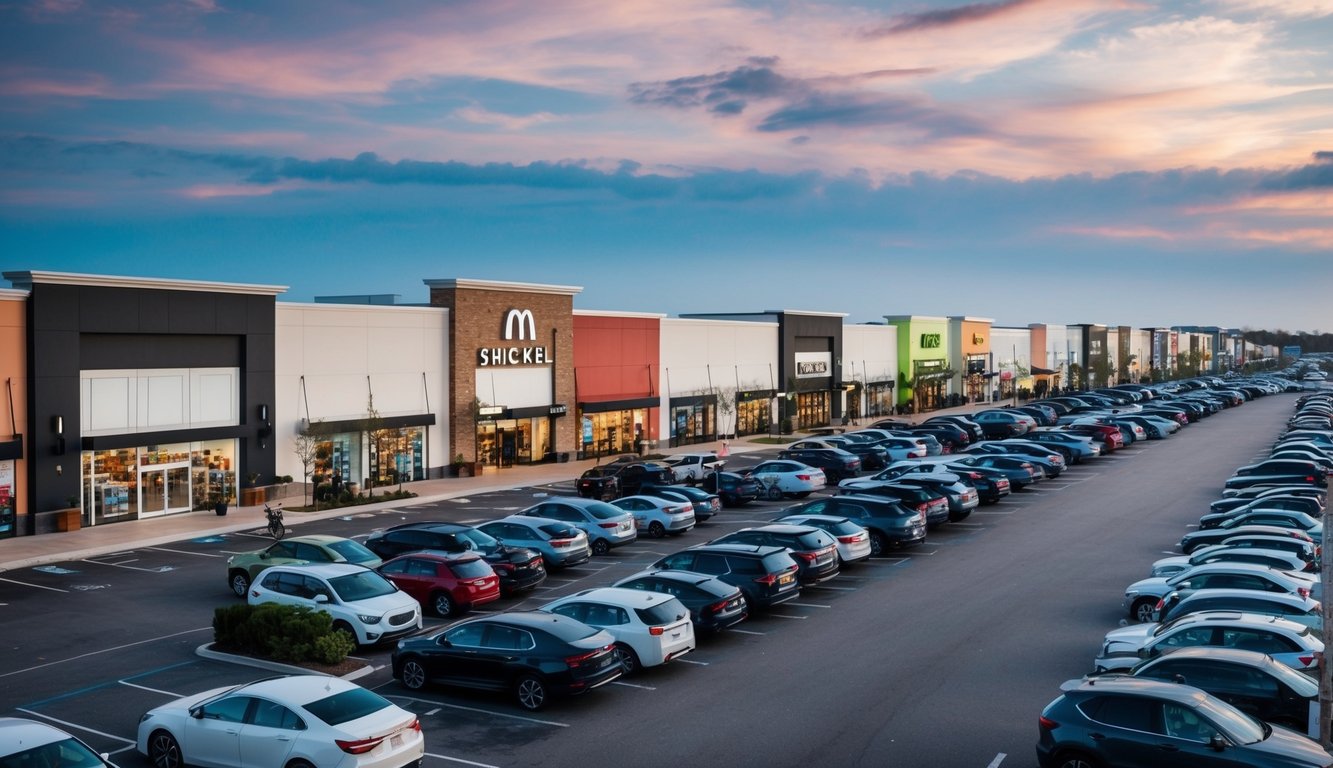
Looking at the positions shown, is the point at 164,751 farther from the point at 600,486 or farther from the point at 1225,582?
the point at 600,486

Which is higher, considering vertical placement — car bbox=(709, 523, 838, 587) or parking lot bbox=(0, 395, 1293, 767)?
car bbox=(709, 523, 838, 587)

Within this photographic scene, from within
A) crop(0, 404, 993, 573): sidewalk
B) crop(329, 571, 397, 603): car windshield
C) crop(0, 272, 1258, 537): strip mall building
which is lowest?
crop(0, 404, 993, 573): sidewalk

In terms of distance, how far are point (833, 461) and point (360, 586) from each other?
2694 cm

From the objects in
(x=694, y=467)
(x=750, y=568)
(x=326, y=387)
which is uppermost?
(x=326, y=387)

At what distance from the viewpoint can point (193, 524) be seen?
35125mm

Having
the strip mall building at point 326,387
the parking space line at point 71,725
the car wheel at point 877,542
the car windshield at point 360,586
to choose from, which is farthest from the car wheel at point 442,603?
the strip mall building at point 326,387

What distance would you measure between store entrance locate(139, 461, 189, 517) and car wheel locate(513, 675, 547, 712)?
25.1m

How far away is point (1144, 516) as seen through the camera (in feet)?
111

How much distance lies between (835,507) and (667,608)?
1189 centimetres

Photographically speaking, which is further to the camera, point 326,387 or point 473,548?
point 326,387

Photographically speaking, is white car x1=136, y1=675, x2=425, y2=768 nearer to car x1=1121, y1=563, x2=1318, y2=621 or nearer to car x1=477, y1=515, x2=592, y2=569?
car x1=477, y1=515, x2=592, y2=569

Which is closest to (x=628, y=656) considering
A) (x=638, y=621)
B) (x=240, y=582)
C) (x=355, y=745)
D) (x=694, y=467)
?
(x=638, y=621)

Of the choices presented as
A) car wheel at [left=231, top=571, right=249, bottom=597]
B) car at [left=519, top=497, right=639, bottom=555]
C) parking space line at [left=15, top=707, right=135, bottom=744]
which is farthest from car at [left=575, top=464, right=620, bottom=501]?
parking space line at [left=15, top=707, right=135, bottom=744]

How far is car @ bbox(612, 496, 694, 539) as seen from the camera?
3181 centimetres
